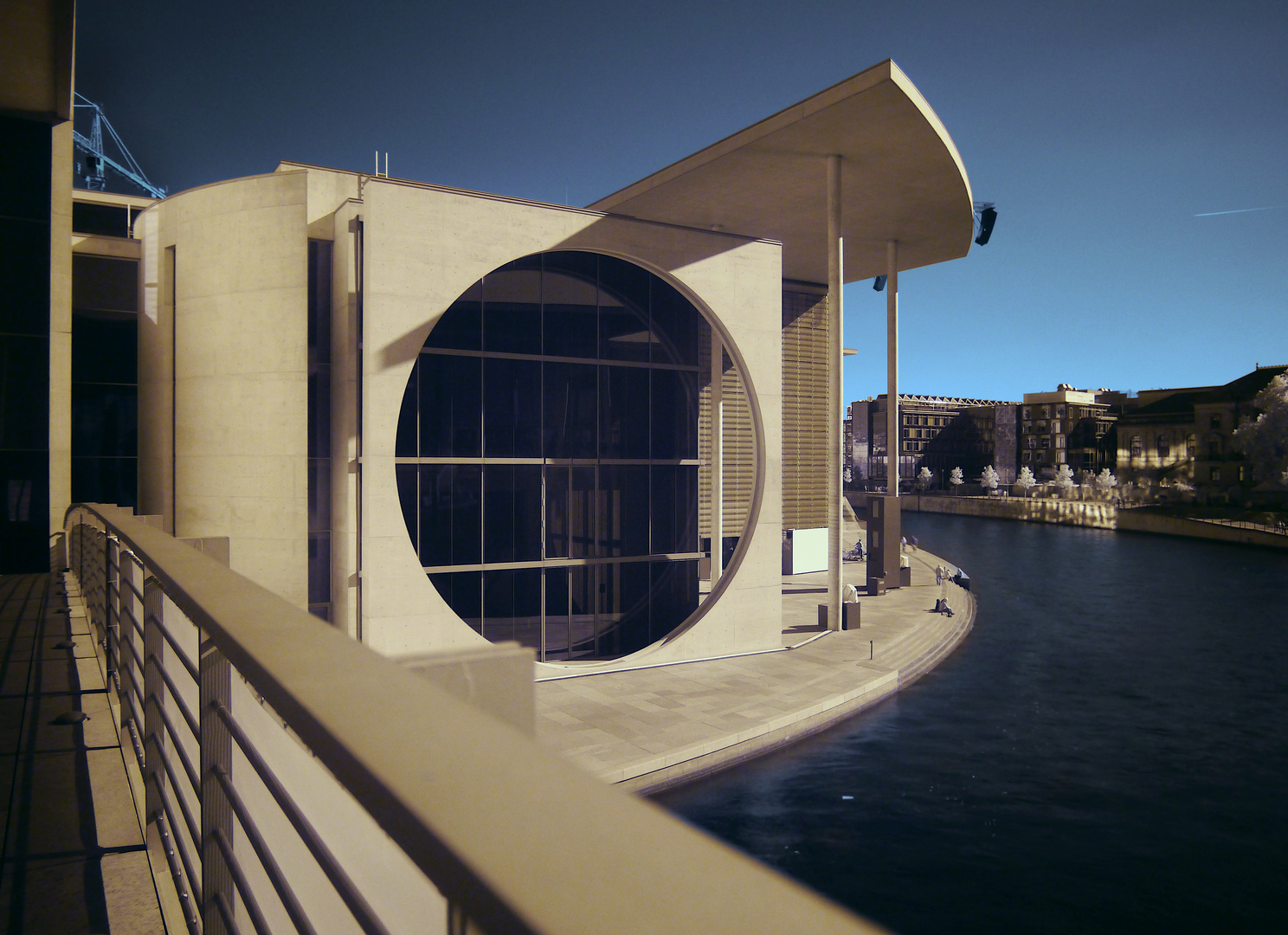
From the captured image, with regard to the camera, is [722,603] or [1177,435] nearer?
[722,603]

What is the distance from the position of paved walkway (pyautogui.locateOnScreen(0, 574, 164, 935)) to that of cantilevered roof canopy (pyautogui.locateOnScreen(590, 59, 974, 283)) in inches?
660

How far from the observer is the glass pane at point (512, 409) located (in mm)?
17500

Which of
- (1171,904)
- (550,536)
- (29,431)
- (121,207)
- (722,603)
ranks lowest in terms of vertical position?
(1171,904)

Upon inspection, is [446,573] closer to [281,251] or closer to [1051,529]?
[281,251]

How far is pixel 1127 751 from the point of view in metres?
16.7

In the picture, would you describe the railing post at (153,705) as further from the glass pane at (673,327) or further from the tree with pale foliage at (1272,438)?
the tree with pale foliage at (1272,438)

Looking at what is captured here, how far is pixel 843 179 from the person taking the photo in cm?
2209

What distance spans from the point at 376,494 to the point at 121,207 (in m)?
13.8

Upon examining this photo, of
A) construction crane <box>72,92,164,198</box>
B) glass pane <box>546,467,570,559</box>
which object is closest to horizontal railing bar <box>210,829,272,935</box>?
glass pane <box>546,467,570,559</box>

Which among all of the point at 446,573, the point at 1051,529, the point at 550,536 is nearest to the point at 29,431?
the point at 446,573

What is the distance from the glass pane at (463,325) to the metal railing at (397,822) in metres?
15.2

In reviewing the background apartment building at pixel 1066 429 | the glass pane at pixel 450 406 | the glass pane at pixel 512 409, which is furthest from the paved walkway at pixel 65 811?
the background apartment building at pixel 1066 429

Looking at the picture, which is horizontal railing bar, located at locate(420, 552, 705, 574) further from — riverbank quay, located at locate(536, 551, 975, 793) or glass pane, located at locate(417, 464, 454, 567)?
riverbank quay, located at locate(536, 551, 975, 793)

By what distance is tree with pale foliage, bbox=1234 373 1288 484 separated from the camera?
6078 cm
